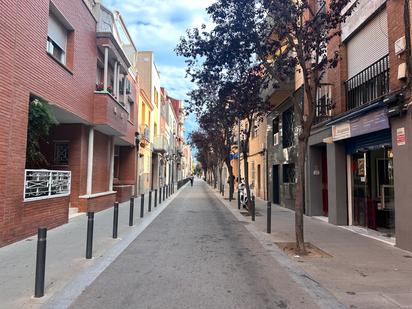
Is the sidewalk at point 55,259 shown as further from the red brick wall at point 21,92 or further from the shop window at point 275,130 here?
the shop window at point 275,130

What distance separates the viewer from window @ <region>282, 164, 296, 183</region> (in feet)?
66.3

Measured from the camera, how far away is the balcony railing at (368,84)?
11.1 meters

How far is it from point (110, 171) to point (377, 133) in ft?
45.1

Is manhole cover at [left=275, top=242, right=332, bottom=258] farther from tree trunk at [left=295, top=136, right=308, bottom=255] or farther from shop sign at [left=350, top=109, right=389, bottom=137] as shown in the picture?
shop sign at [left=350, top=109, right=389, bottom=137]

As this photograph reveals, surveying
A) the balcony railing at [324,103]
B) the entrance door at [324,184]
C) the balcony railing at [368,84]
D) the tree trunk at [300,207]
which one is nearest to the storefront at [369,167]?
the balcony railing at [368,84]

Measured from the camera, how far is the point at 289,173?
2108 cm

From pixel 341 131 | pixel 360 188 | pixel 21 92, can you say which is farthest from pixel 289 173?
pixel 21 92

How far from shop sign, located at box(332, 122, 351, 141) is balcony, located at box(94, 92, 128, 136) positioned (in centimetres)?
872

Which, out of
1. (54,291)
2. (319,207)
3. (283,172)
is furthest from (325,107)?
(54,291)

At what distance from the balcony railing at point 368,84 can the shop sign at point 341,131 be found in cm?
76

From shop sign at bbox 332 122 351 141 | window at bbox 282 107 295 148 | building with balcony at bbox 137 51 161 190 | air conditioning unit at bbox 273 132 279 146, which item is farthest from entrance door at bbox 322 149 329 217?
building with balcony at bbox 137 51 161 190

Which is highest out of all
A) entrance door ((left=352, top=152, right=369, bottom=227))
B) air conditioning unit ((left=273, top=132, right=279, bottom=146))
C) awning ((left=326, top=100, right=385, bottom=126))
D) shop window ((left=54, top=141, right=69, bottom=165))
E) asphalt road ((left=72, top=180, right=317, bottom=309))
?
air conditioning unit ((left=273, top=132, right=279, bottom=146))

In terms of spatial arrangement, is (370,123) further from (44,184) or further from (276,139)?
(276,139)

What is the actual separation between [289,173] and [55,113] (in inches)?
472
